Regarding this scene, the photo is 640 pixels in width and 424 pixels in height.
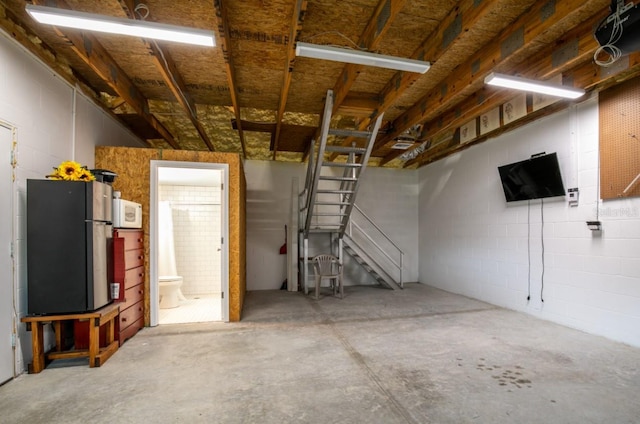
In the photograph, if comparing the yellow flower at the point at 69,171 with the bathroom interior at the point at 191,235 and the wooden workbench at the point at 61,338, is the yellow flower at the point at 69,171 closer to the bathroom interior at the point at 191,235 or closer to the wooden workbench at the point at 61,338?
the wooden workbench at the point at 61,338

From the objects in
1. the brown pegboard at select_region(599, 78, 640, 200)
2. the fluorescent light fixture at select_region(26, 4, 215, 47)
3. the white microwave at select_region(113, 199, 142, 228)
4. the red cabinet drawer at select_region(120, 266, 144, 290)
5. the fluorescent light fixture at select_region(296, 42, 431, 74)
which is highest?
the fluorescent light fixture at select_region(26, 4, 215, 47)

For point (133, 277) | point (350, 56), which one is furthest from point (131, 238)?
point (350, 56)

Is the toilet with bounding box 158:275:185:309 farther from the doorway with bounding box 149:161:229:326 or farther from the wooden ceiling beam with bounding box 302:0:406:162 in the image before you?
the wooden ceiling beam with bounding box 302:0:406:162

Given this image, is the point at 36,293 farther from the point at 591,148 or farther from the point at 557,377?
the point at 591,148

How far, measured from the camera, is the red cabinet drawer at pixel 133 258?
123 inches

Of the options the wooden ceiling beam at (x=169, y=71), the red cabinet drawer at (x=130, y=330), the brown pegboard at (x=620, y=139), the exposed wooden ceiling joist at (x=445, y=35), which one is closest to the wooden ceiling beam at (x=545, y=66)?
the brown pegboard at (x=620, y=139)

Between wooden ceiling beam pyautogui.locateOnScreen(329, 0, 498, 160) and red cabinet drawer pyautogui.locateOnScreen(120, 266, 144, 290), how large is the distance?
366cm

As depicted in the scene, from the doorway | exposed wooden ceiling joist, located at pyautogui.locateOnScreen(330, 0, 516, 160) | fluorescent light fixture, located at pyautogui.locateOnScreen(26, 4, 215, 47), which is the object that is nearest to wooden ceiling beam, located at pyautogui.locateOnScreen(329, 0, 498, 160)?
exposed wooden ceiling joist, located at pyautogui.locateOnScreen(330, 0, 516, 160)

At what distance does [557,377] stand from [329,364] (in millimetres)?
1923

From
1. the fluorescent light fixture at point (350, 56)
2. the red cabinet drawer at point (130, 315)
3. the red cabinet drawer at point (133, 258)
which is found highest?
the fluorescent light fixture at point (350, 56)

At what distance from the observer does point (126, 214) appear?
318cm

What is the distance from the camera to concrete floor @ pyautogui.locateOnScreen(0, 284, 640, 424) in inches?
76.4

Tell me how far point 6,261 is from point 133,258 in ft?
3.57

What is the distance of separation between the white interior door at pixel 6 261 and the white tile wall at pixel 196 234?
3219 millimetres
